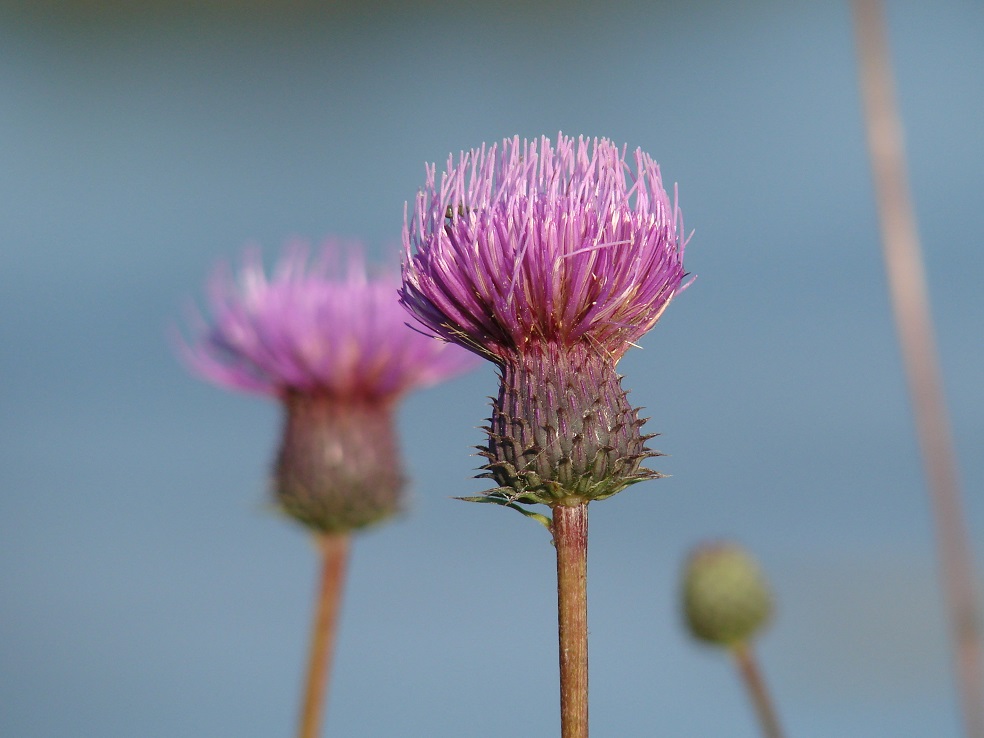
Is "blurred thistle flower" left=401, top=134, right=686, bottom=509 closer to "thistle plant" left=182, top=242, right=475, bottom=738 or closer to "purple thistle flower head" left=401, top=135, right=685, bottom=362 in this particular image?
"purple thistle flower head" left=401, top=135, right=685, bottom=362

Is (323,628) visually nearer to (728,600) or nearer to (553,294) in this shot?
(728,600)

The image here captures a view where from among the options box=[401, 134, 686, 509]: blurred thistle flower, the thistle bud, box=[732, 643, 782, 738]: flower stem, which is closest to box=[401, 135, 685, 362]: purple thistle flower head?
box=[401, 134, 686, 509]: blurred thistle flower

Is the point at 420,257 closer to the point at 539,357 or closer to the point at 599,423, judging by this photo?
the point at 539,357

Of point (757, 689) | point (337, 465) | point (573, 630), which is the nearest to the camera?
point (573, 630)

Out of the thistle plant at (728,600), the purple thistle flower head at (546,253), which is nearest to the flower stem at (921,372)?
the purple thistle flower head at (546,253)

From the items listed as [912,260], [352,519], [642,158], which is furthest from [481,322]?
[352,519]

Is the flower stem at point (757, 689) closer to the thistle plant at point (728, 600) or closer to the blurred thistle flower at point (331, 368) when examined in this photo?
the thistle plant at point (728, 600)

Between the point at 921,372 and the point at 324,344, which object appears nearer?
the point at 921,372

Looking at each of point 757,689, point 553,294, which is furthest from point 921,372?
point 757,689
